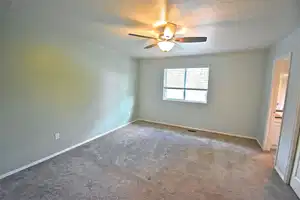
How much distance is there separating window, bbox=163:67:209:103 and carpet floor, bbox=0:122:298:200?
167 cm

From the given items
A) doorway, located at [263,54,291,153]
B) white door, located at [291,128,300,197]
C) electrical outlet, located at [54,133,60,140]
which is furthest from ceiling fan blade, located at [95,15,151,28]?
white door, located at [291,128,300,197]

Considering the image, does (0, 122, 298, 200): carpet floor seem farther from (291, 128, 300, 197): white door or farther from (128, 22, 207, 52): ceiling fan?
(128, 22, 207, 52): ceiling fan

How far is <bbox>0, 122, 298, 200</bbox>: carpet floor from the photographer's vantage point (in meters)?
2.16

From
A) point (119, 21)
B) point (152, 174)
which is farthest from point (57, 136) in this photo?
point (119, 21)

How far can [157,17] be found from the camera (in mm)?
2150

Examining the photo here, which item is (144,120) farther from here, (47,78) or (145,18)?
(145,18)

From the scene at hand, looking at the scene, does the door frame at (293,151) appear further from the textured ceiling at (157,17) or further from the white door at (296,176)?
the textured ceiling at (157,17)

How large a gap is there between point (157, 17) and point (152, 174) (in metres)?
2.28

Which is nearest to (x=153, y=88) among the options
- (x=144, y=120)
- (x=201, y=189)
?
(x=144, y=120)

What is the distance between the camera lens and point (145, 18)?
220 cm

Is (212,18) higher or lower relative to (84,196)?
higher

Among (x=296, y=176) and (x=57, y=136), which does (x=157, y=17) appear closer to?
(x=57, y=136)

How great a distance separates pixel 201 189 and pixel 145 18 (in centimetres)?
243

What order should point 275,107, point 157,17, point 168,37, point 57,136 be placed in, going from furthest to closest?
point 275,107 < point 57,136 < point 168,37 < point 157,17
